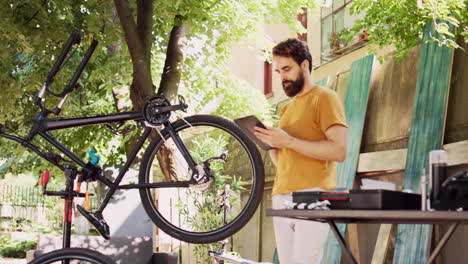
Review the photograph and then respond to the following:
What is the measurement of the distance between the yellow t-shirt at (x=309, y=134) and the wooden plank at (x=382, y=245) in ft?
9.34

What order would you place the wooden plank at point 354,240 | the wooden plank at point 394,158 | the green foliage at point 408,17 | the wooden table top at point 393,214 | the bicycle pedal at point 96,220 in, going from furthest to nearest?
the wooden plank at point 354,240 → the wooden plank at point 394,158 → the green foliage at point 408,17 → the bicycle pedal at point 96,220 → the wooden table top at point 393,214

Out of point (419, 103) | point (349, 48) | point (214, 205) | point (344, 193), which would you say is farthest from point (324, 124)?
point (349, 48)

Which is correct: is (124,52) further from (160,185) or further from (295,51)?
(160,185)

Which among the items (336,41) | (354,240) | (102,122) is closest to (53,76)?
(102,122)

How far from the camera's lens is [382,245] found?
5398mm

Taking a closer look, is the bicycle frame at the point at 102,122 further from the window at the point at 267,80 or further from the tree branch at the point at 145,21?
the window at the point at 267,80

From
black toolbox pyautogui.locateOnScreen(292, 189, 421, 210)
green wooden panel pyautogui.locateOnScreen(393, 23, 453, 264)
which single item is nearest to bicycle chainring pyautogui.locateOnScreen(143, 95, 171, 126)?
black toolbox pyautogui.locateOnScreen(292, 189, 421, 210)

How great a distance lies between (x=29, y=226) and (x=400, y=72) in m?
12.8

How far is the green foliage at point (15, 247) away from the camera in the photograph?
41.3 ft

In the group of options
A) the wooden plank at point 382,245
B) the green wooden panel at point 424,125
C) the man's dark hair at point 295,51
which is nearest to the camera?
the man's dark hair at point 295,51

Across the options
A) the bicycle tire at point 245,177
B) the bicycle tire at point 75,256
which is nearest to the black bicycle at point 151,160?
the bicycle tire at point 245,177

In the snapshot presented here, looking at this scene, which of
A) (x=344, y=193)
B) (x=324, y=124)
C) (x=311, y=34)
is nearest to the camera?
(x=344, y=193)

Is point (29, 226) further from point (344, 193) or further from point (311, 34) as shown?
point (344, 193)

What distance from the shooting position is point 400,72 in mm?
5711
